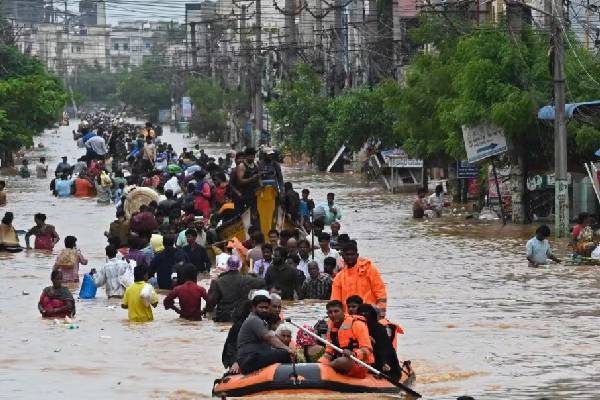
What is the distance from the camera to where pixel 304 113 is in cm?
6769

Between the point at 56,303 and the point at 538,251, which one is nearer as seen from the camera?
the point at 56,303

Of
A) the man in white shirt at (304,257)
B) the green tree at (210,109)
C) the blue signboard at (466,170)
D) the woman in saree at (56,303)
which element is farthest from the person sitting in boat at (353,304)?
the green tree at (210,109)

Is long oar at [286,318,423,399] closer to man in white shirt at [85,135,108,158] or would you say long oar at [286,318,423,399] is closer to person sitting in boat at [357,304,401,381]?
person sitting in boat at [357,304,401,381]

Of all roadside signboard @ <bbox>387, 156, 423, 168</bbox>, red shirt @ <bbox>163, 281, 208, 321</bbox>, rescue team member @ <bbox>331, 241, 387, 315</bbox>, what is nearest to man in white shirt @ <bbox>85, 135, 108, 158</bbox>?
roadside signboard @ <bbox>387, 156, 423, 168</bbox>

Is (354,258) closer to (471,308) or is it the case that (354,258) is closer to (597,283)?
(471,308)

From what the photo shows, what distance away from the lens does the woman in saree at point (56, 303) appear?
80.7 feet

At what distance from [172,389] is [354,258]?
2291 mm

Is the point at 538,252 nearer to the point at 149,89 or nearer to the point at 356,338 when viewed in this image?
the point at 356,338

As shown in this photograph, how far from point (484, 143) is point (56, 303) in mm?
16705

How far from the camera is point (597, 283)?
28.6 m

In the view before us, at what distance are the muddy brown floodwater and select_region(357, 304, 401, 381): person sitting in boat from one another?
68 cm

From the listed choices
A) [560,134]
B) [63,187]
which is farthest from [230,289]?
[63,187]

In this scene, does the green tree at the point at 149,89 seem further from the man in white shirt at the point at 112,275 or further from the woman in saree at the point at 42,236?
the man in white shirt at the point at 112,275

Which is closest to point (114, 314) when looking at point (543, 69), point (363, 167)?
point (543, 69)
